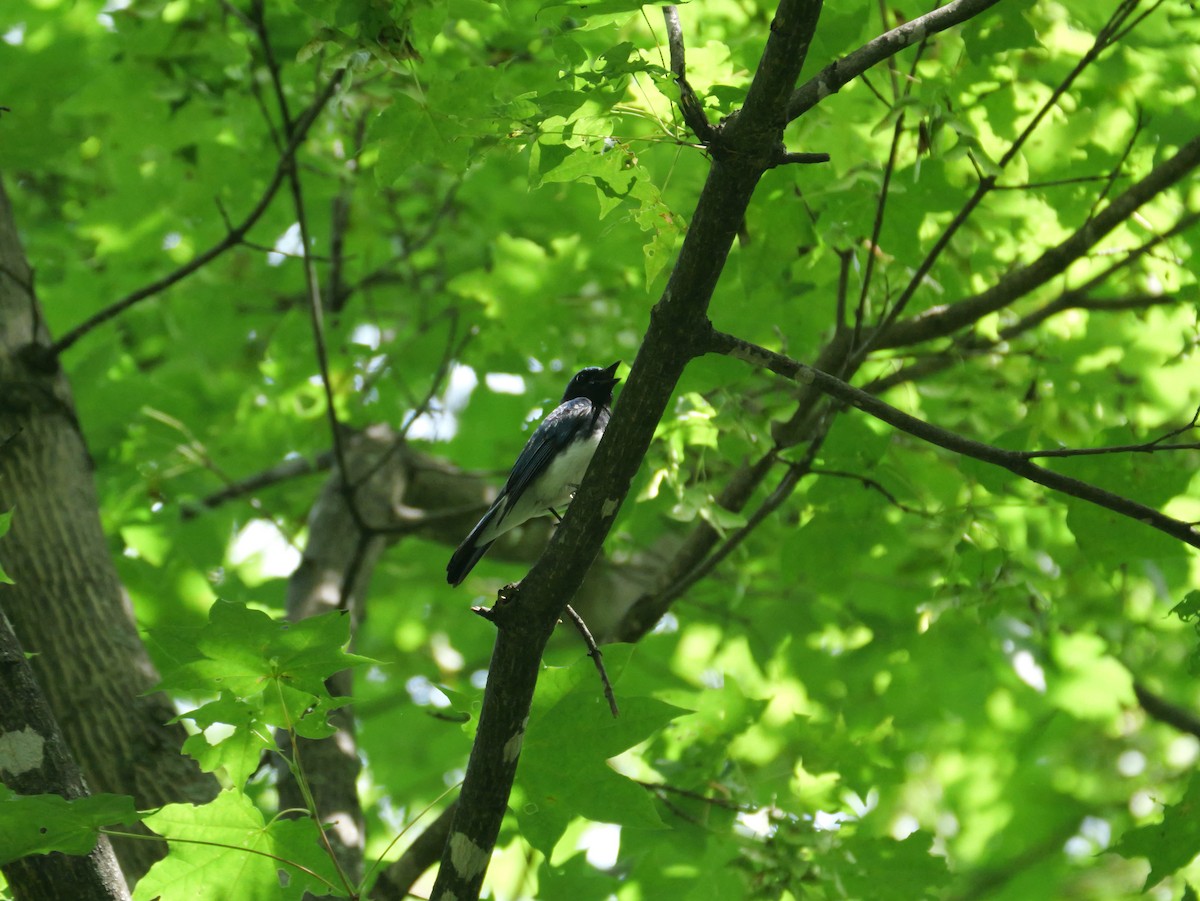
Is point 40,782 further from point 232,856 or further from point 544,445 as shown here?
point 544,445

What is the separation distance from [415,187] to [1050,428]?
3396 mm

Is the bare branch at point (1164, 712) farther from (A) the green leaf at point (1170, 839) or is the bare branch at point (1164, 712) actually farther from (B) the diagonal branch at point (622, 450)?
(B) the diagonal branch at point (622, 450)

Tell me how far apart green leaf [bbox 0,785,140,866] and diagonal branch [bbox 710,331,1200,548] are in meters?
1.54

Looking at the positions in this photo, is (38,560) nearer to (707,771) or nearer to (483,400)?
(707,771)

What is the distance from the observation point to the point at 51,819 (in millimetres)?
2098

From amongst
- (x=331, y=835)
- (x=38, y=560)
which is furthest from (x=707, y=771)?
(x=38, y=560)

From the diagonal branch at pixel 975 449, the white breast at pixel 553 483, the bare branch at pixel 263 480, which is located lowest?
the diagonal branch at pixel 975 449

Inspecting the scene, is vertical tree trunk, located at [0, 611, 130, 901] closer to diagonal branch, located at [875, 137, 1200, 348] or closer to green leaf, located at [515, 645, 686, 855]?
green leaf, located at [515, 645, 686, 855]

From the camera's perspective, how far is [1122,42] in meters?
3.34

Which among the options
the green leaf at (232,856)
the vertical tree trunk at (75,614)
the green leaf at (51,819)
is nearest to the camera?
the green leaf at (51,819)

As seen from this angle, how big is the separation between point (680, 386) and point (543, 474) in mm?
635

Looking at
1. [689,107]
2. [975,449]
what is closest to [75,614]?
[689,107]

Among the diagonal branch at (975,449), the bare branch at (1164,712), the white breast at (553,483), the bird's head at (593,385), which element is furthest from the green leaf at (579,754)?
the bare branch at (1164,712)

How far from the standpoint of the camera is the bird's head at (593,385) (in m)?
4.09
